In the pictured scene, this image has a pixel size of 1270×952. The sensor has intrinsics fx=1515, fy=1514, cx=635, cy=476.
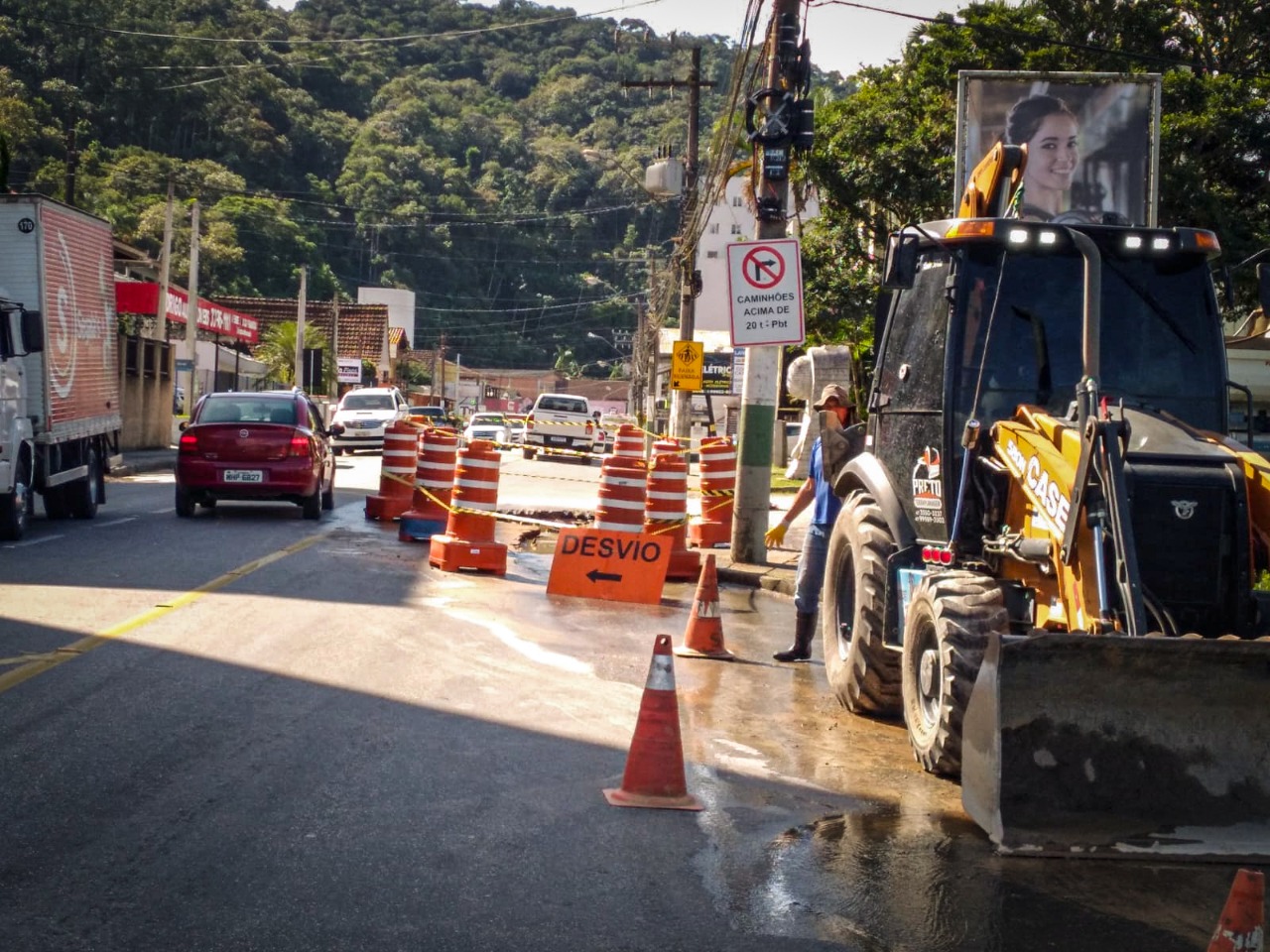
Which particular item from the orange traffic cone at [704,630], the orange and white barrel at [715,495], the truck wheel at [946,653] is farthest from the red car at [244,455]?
the truck wheel at [946,653]

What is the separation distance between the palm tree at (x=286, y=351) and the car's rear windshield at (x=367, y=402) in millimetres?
22283

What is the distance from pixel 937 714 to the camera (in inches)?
284

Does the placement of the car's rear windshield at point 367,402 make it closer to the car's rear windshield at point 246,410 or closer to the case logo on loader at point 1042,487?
the car's rear windshield at point 246,410

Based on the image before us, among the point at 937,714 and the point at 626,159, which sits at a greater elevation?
the point at 626,159

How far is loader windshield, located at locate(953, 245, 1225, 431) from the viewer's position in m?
7.90

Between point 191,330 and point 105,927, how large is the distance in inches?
1578

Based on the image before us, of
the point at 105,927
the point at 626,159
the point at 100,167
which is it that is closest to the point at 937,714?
the point at 105,927

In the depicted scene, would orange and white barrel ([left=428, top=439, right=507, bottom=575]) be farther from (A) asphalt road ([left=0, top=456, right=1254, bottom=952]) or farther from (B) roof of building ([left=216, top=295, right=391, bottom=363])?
(B) roof of building ([left=216, top=295, right=391, bottom=363])

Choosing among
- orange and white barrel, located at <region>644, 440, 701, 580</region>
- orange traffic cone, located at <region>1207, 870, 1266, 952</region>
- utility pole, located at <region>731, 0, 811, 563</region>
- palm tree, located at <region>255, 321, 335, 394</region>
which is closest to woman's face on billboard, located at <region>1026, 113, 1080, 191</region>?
utility pole, located at <region>731, 0, 811, 563</region>

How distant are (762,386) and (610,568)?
3.42 metres

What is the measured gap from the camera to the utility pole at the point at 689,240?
32078mm

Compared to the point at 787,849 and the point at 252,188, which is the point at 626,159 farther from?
the point at 787,849

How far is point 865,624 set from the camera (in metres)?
8.73

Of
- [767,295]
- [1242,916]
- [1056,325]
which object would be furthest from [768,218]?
[1242,916]
